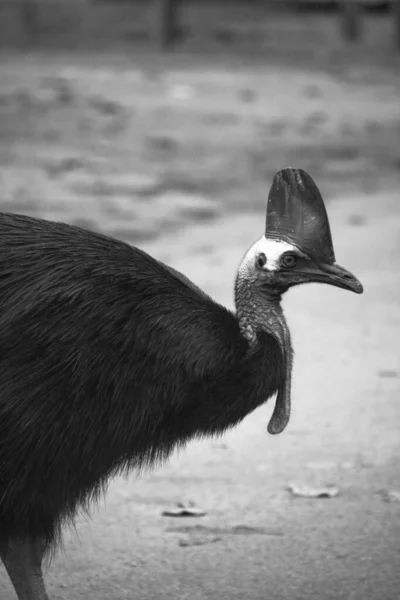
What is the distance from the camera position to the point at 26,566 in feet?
11.2

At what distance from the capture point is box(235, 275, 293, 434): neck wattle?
132 inches

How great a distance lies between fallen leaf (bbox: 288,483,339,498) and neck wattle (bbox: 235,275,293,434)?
3.30 feet

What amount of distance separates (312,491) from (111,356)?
58.3 inches

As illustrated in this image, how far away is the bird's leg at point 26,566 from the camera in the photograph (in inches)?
133

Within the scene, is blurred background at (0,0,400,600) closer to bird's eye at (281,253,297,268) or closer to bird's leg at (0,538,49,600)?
bird's leg at (0,538,49,600)

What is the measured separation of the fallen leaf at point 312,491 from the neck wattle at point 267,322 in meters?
1.00

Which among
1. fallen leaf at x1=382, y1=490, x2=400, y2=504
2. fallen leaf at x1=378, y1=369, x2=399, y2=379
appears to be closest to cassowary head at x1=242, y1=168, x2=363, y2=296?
fallen leaf at x1=382, y1=490, x2=400, y2=504

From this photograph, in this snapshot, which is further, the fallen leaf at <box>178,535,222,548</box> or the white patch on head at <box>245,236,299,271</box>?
the fallen leaf at <box>178,535,222,548</box>

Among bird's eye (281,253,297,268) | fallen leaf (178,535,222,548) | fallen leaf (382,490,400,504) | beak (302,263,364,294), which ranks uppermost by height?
bird's eye (281,253,297,268)

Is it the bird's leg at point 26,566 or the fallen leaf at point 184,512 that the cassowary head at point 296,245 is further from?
the fallen leaf at point 184,512

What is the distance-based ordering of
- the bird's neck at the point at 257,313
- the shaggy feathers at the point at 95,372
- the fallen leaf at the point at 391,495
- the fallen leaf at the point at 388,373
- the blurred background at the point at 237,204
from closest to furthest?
the shaggy feathers at the point at 95,372
the bird's neck at the point at 257,313
the blurred background at the point at 237,204
the fallen leaf at the point at 391,495
the fallen leaf at the point at 388,373

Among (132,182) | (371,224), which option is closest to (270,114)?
(132,182)

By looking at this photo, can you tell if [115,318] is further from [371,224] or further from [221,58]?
[221,58]

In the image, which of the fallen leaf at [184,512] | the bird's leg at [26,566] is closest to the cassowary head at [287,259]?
the bird's leg at [26,566]
